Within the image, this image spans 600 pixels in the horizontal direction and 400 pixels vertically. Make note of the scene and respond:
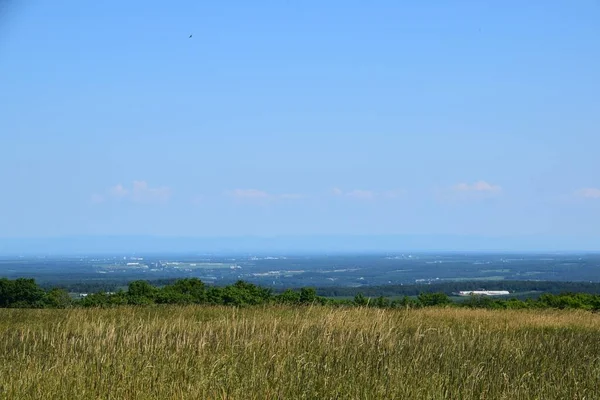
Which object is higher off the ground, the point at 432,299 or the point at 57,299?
the point at 57,299

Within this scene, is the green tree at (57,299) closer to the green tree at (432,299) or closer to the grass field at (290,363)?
the grass field at (290,363)

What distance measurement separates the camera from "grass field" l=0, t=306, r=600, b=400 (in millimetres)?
8836

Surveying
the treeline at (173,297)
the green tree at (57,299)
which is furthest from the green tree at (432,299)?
the green tree at (57,299)

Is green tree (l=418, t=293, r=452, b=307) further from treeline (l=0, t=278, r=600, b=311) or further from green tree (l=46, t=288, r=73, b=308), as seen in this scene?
green tree (l=46, t=288, r=73, b=308)

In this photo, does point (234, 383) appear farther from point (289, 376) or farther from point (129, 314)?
point (129, 314)

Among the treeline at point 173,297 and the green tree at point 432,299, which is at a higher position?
the treeline at point 173,297

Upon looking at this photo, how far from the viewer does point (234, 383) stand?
9.16m

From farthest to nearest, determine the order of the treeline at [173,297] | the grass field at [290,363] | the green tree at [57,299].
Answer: the treeline at [173,297] < the green tree at [57,299] < the grass field at [290,363]

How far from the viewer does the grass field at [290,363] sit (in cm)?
884

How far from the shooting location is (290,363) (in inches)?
396

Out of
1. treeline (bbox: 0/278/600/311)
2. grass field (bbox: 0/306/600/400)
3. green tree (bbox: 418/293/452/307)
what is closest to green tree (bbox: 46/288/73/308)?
treeline (bbox: 0/278/600/311)

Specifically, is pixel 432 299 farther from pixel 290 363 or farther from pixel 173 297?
pixel 290 363

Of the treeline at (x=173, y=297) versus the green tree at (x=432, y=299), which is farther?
the green tree at (x=432, y=299)

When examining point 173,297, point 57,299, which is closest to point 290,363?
point 173,297
